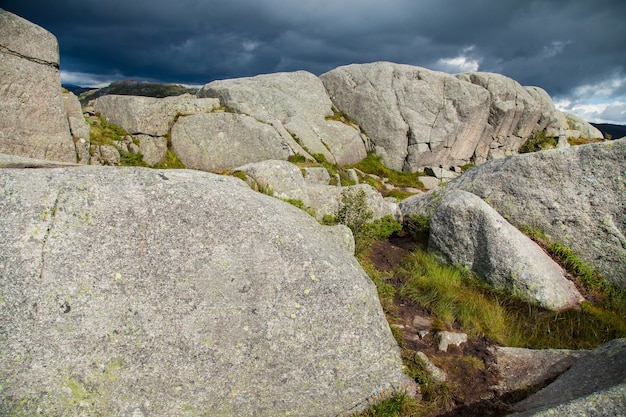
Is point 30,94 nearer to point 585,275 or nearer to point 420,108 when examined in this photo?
point 585,275

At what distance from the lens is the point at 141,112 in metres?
19.2

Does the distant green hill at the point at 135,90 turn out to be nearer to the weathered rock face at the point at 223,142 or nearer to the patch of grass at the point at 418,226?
the weathered rock face at the point at 223,142

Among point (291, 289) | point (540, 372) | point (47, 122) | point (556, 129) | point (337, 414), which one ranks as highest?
point (556, 129)

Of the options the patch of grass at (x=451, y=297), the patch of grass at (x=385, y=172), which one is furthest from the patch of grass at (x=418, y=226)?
the patch of grass at (x=385, y=172)

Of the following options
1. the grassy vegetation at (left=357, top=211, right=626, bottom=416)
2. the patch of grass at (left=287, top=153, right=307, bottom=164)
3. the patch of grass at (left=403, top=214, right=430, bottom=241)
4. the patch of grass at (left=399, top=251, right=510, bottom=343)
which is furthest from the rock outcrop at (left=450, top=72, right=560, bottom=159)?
the patch of grass at (left=399, top=251, right=510, bottom=343)

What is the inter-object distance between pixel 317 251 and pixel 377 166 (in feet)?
73.4

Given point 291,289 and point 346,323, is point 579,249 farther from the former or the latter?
point 291,289

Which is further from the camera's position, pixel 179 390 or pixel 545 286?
pixel 545 286

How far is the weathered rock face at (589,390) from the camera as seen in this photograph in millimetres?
4164

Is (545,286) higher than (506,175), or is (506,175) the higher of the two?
(506,175)

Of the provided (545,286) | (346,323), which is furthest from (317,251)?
(545,286)

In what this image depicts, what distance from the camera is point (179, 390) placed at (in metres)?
5.51

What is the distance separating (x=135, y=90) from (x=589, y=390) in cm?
3122

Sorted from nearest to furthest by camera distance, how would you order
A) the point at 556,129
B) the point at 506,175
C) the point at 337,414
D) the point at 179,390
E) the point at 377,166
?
the point at 179,390 < the point at 337,414 < the point at 506,175 < the point at 377,166 < the point at 556,129
